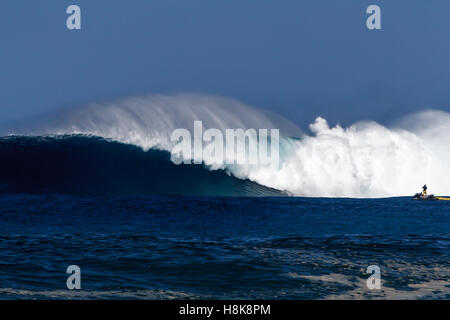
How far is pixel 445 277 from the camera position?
10.1m

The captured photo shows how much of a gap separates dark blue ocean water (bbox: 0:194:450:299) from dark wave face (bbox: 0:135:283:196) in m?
6.80

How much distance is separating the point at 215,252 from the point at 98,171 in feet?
65.3

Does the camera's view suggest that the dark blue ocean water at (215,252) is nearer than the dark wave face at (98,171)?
Yes

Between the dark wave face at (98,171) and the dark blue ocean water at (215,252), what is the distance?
680 cm

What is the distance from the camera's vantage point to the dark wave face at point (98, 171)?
29.2 meters

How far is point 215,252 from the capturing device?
1239cm

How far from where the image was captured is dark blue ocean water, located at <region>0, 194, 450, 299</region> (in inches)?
351

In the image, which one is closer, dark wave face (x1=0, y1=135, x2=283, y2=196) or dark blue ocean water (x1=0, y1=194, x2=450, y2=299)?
dark blue ocean water (x1=0, y1=194, x2=450, y2=299)

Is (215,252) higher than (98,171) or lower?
lower

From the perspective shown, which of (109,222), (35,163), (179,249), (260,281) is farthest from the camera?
(35,163)

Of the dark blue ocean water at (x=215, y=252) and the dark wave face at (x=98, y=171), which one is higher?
the dark wave face at (x=98, y=171)
